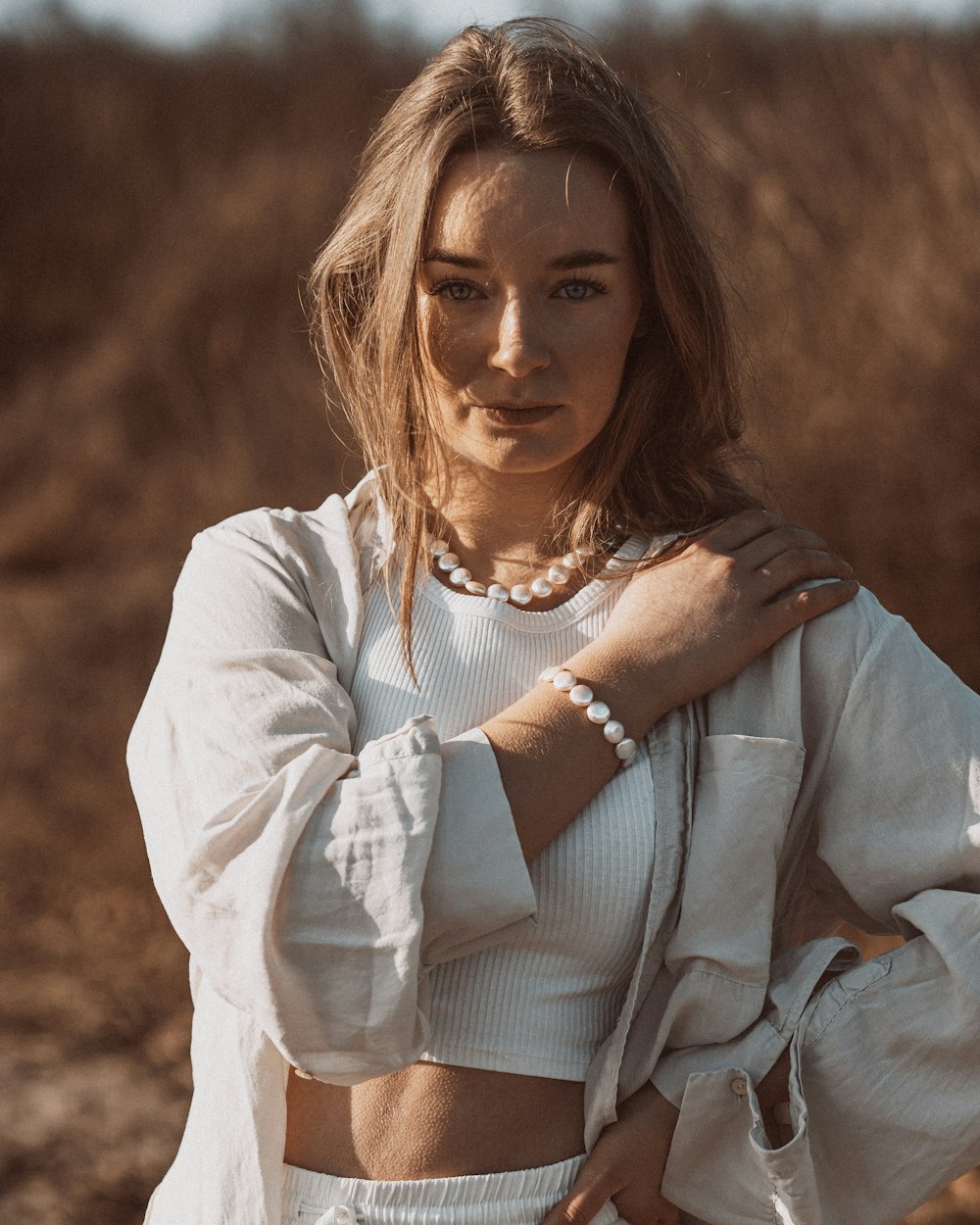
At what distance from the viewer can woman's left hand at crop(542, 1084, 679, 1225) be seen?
48.6 inches

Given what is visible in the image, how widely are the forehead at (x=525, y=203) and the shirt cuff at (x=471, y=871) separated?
1.50ft

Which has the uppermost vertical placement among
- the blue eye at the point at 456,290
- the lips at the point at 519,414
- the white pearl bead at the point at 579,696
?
the blue eye at the point at 456,290

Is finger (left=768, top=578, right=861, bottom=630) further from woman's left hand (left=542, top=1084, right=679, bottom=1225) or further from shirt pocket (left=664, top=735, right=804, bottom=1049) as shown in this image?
woman's left hand (left=542, top=1084, right=679, bottom=1225)

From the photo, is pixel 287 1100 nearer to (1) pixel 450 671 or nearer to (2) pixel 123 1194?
(1) pixel 450 671

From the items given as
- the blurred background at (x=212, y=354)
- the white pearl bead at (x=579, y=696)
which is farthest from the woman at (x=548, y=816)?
the blurred background at (x=212, y=354)

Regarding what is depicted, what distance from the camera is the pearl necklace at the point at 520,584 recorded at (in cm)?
141

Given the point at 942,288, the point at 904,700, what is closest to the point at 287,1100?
the point at 904,700

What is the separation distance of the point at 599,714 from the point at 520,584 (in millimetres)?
217

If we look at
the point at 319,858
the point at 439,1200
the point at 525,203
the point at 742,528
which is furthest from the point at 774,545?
the point at 439,1200

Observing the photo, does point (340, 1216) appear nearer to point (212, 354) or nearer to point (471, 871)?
point (471, 871)

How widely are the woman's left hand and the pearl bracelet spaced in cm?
29

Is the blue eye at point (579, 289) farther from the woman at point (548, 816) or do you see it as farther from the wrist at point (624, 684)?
the wrist at point (624, 684)

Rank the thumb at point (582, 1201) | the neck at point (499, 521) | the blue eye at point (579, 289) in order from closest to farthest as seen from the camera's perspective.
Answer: the thumb at point (582, 1201) → the blue eye at point (579, 289) → the neck at point (499, 521)

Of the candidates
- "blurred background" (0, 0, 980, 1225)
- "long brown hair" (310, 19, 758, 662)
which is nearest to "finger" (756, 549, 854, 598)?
"long brown hair" (310, 19, 758, 662)
